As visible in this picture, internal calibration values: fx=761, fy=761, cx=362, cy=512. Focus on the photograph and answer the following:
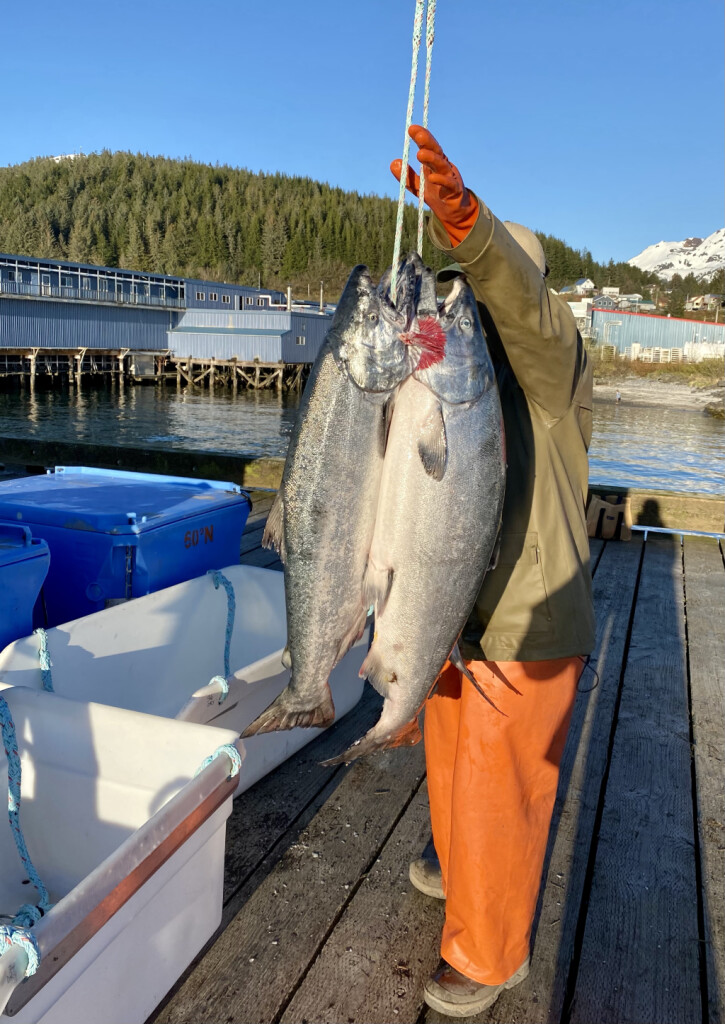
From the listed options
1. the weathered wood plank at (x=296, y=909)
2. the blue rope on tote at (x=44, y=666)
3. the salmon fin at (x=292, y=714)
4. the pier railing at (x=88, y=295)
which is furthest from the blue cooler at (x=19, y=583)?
the pier railing at (x=88, y=295)

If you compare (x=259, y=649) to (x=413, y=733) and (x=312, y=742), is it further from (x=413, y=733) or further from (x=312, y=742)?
(x=413, y=733)

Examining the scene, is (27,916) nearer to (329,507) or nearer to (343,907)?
(343,907)

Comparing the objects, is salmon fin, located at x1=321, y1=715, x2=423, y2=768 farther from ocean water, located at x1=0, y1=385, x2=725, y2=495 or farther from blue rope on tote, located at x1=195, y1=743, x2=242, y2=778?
ocean water, located at x1=0, y1=385, x2=725, y2=495

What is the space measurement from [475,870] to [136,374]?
54.0m

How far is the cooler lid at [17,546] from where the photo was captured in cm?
313

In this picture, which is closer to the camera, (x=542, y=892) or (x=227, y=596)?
(x=542, y=892)

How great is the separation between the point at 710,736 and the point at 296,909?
2365mm

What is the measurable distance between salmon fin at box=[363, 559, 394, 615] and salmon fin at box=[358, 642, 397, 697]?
115 millimetres

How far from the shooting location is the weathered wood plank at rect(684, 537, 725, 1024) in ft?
8.13

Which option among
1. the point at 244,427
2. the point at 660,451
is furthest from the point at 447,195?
the point at 244,427

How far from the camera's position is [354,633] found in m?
1.95

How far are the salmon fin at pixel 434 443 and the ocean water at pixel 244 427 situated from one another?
13811 millimetres

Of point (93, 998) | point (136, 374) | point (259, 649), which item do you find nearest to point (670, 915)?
point (93, 998)

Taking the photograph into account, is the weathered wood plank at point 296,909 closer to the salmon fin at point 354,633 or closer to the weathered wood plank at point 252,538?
the salmon fin at point 354,633
